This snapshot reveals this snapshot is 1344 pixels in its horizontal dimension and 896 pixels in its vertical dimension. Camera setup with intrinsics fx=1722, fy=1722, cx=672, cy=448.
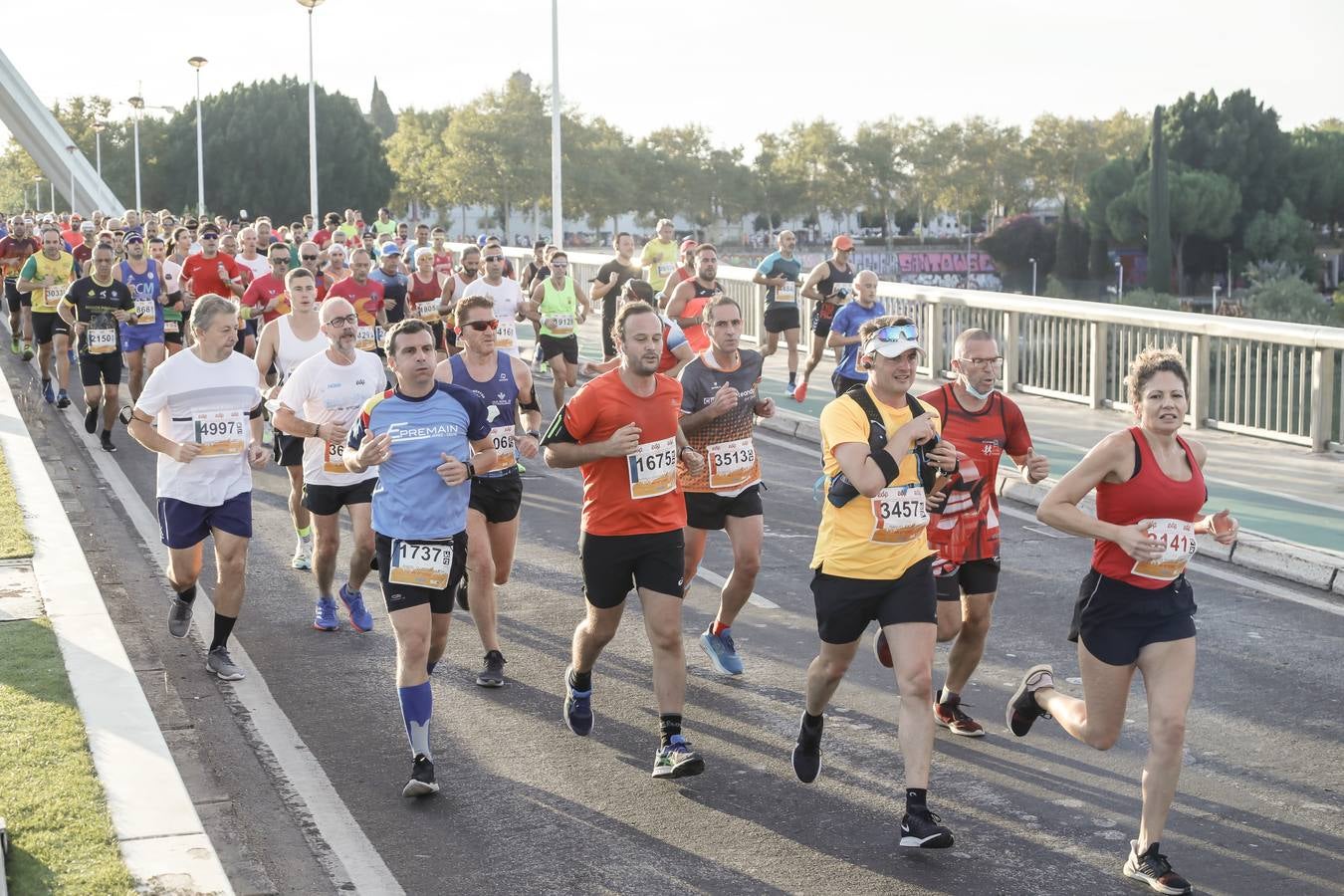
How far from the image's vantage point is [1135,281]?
97438 mm

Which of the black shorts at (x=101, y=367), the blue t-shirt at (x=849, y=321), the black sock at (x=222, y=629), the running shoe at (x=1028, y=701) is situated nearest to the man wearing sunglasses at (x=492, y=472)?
the black sock at (x=222, y=629)

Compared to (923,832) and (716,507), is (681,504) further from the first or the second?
(923,832)

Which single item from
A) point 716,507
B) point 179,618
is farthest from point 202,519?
point 716,507

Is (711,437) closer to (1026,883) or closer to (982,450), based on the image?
(982,450)

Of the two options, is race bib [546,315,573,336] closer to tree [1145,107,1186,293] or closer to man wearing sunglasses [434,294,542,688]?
man wearing sunglasses [434,294,542,688]

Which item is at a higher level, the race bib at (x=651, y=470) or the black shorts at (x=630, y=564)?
the race bib at (x=651, y=470)

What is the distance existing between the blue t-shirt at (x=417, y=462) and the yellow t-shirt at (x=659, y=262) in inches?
570

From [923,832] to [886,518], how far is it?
3.79ft

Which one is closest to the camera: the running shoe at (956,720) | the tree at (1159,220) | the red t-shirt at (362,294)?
the running shoe at (956,720)

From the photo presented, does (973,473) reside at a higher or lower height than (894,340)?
lower

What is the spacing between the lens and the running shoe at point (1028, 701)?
22.2 feet

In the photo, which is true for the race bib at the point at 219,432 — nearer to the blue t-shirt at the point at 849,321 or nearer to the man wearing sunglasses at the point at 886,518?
the man wearing sunglasses at the point at 886,518

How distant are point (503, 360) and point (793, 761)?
2.92 metres

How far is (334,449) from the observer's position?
948 cm
